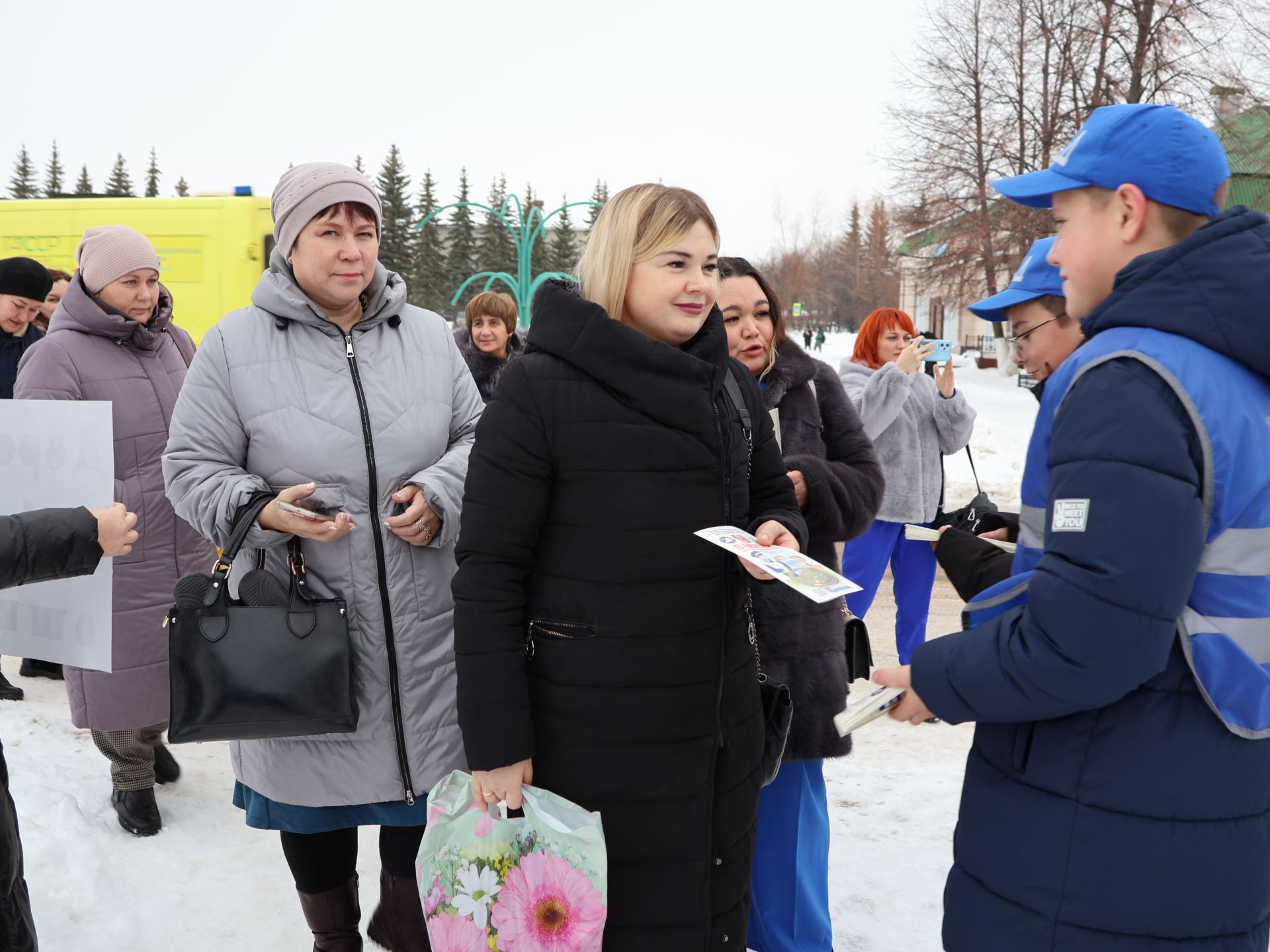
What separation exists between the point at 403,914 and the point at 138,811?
164 centimetres

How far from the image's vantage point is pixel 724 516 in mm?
2205

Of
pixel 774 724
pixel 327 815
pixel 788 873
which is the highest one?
pixel 774 724

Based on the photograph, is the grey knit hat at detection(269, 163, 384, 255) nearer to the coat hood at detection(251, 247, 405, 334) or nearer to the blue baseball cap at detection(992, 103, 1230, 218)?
the coat hood at detection(251, 247, 405, 334)

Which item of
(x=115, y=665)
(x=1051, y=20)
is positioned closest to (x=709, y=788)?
(x=115, y=665)

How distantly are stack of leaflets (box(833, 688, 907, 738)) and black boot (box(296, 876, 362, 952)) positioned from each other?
5.77ft

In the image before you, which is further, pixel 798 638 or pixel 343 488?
pixel 798 638

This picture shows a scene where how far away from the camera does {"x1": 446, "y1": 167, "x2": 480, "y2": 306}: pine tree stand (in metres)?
61.6

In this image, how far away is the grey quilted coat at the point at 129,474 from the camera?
12.9ft

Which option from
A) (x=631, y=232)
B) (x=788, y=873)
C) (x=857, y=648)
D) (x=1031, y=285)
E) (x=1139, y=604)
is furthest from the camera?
(x=788, y=873)

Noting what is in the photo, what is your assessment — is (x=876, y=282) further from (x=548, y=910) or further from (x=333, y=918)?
(x=548, y=910)

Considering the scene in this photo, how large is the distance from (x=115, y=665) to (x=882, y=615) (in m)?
5.30

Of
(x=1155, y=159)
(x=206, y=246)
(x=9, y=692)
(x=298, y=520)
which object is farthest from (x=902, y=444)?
(x=206, y=246)

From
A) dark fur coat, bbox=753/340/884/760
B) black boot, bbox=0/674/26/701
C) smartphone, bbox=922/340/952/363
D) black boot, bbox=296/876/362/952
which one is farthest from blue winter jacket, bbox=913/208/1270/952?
black boot, bbox=0/674/26/701

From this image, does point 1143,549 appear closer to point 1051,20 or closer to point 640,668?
point 640,668
